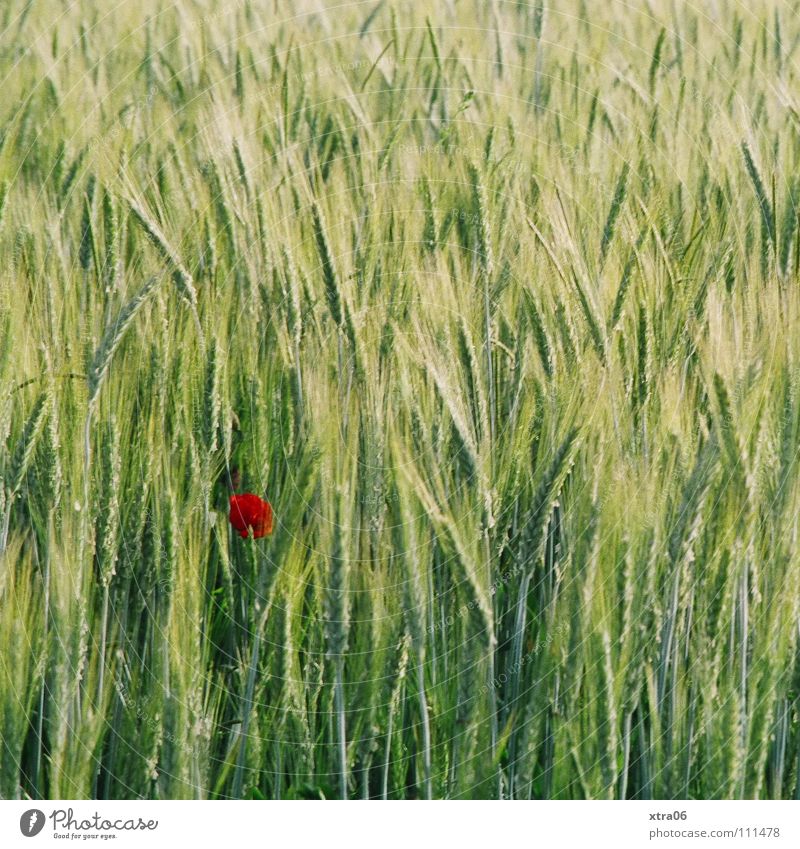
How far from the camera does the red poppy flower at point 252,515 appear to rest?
1.38m

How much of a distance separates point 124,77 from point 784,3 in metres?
1.27

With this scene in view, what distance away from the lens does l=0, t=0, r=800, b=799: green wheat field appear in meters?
1.36

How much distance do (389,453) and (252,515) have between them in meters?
0.23

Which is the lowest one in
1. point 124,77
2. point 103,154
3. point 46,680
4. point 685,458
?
point 46,680

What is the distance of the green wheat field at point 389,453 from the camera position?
1.36 metres

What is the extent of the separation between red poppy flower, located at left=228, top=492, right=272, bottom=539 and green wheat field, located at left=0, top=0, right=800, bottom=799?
0.05 m

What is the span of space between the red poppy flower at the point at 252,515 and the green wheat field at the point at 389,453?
49 mm

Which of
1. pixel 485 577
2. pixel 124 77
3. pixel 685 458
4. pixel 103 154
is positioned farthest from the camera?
pixel 124 77

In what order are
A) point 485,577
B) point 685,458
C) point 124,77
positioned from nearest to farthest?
point 485,577 < point 685,458 < point 124,77

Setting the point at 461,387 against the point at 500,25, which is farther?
the point at 500,25

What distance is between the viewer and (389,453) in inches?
53.5

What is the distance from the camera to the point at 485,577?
1336 millimetres
